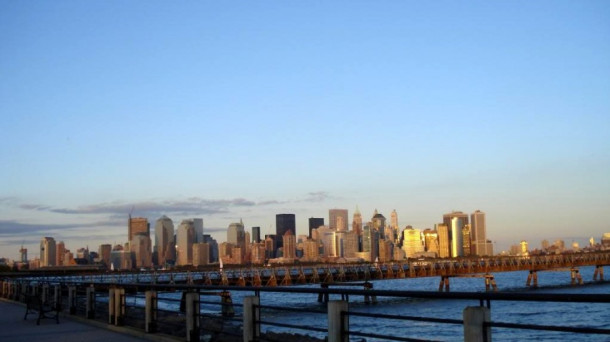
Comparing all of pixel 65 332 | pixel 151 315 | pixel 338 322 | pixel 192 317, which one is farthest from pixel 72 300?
pixel 338 322

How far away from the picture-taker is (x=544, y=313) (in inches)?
2063

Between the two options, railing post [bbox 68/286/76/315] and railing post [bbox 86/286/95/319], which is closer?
railing post [bbox 86/286/95/319]

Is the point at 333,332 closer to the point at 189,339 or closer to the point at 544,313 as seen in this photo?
the point at 189,339

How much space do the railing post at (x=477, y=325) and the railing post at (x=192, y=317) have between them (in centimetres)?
635

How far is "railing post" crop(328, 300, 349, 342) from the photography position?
352 inches

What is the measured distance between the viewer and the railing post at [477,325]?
7023mm

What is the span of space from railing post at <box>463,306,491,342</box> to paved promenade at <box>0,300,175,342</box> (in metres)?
7.20

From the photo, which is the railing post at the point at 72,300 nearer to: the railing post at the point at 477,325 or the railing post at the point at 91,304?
the railing post at the point at 91,304

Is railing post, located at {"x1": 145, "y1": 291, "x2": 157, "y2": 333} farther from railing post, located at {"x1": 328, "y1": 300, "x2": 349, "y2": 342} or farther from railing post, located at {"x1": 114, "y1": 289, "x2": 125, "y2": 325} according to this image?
railing post, located at {"x1": 328, "y1": 300, "x2": 349, "y2": 342}

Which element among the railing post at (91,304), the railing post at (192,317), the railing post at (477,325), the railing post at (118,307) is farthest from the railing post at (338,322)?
the railing post at (91,304)

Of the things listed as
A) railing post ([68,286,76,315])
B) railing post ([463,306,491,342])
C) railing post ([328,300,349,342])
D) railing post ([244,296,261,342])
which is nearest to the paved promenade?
railing post ([68,286,76,315])

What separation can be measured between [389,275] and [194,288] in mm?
70806

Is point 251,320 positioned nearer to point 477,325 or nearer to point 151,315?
point 151,315

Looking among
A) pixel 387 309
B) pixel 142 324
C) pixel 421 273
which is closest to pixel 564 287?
pixel 421 273
